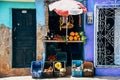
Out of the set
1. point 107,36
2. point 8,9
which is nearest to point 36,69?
point 8,9

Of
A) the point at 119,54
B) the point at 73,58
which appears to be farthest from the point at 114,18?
the point at 73,58

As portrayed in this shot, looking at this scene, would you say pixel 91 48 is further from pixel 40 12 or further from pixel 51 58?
pixel 40 12

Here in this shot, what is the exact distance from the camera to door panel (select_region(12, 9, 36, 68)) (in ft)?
43.8

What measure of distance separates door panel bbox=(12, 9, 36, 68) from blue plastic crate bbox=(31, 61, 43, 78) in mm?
538

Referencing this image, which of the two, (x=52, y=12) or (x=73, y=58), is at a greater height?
(x=52, y=12)

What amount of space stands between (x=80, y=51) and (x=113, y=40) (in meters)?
1.45

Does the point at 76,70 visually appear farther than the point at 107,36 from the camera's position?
No

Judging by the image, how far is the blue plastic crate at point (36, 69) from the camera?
41.6ft

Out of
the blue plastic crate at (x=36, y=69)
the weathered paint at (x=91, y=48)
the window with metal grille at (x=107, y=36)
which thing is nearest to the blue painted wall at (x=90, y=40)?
the weathered paint at (x=91, y=48)

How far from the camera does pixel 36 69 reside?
42.8ft

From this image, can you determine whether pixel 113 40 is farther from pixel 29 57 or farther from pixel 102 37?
pixel 29 57

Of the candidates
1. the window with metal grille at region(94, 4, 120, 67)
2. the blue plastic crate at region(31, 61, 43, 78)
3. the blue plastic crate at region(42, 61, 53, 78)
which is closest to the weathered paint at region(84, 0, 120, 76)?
the window with metal grille at region(94, 4, 120, 67)

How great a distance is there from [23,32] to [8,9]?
113cm

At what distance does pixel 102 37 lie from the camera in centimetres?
1319
